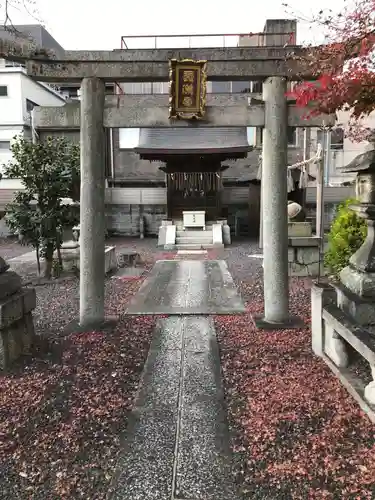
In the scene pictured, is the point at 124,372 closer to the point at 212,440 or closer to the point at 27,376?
the point at 27,376

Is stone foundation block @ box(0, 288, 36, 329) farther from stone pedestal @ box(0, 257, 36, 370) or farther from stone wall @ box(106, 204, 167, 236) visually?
stone wall @ box(106, 204, 167, 236)

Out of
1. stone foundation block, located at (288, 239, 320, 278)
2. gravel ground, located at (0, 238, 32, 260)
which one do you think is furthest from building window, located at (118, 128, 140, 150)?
stone foundation block, located at (288, 239, 320, 278)

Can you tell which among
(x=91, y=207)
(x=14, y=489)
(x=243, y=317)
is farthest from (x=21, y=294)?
(x=243, y=317)

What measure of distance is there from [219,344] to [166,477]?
2626 mm

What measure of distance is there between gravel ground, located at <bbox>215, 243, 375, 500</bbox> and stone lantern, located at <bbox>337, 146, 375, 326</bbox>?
2.55 ft

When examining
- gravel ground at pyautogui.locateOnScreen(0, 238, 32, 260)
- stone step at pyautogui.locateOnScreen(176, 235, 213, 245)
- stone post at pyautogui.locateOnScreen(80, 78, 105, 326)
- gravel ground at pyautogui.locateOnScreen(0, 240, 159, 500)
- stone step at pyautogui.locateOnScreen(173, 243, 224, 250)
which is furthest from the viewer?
stone step at pyautogui.locateOnScreen(176, 235, 213, 245)

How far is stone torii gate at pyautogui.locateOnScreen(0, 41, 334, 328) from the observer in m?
5.42

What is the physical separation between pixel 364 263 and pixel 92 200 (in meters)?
3.65

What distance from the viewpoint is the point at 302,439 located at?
3.07 meters

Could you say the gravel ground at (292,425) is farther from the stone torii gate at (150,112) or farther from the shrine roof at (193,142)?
the shrine roof at (193,142)

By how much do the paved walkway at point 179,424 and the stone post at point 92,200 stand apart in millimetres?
1107

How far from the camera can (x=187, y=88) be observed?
210 inches

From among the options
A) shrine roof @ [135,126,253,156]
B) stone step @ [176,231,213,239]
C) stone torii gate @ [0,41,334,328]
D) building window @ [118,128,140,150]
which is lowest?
stone step @ [176,231,213,239]

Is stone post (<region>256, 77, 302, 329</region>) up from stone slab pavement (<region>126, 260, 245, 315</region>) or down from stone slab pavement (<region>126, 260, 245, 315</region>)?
up
